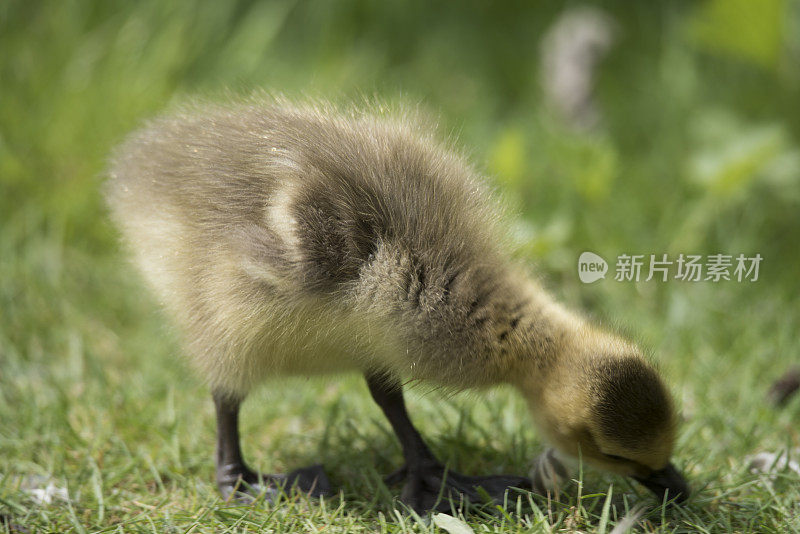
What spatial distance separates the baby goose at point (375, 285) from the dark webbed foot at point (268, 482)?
24cm

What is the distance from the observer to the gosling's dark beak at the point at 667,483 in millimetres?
1935

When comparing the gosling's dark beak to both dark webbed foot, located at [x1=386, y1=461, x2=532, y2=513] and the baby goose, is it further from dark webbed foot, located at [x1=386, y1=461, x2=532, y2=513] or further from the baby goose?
dark webbed foot, located at [x1=386, y1=461, x2=532, y2=513]

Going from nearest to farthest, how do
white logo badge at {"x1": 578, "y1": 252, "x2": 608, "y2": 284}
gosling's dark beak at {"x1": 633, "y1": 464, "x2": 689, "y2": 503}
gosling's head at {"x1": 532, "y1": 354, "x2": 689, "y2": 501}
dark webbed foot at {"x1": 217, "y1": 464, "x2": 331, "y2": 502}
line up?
gosling's head at {"x1": 532, "y1": 354, "x2": 689, "y2": 501}, gosling's dark beak at {"x1": 633, "y1": 464, "x2": 689, "y2": 503}, dark webbed foot at {"x1": 217, "y1": 464, "x2": 331, "y2": 502}, white logo badge at {"x1": 578, "y1": 252, "x2": 608, "y2": 284}

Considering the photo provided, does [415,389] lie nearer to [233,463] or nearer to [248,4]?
[233,463]

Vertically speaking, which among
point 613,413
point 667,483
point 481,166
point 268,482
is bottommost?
point 268,482

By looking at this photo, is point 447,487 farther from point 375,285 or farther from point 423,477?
point 375,285

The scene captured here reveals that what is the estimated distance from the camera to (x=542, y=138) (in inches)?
167

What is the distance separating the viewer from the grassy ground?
6.97ft

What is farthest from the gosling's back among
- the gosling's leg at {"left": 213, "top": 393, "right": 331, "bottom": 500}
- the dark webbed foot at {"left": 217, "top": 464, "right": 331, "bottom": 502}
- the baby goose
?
the dark webbed foot at {"left": 217, "top": 464, "right": 331, "bottom": 502}

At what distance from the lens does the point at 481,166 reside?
2.14m

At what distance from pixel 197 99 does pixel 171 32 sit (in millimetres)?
2265

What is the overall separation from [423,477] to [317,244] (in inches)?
27.2

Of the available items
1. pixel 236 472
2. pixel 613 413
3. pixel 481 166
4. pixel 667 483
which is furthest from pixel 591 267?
pixel 236 472

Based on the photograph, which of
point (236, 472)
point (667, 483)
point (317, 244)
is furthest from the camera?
point (236, 472)
